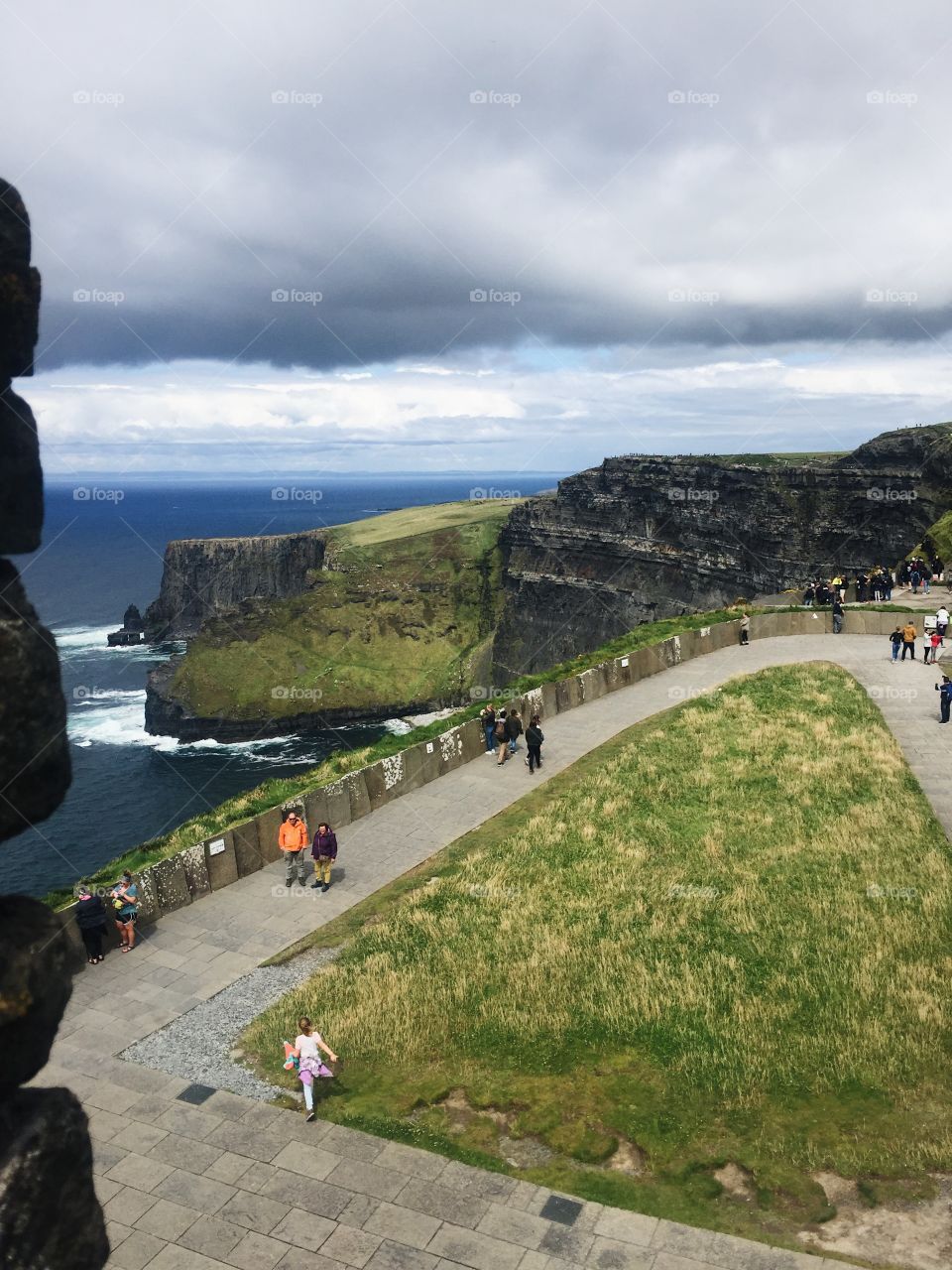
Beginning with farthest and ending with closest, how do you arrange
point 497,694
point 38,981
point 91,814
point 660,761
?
point 91,814
point 497,694
point 660,761
point 38,981

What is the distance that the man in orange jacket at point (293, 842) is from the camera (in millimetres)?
19203

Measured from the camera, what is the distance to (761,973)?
15.4m

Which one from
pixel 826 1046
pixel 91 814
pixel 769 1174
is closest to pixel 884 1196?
pixel 769 1174

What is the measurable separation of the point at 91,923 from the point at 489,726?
13.3 meters

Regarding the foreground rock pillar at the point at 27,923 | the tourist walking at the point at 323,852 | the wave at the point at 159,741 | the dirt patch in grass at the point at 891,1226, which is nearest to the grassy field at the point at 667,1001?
the dirt patch in grass at the point at 891,1226

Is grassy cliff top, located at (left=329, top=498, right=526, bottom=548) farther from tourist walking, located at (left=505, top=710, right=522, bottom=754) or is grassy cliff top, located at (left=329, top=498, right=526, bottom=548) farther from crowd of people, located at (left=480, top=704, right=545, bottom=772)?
tourist walking, located at (left=505, top=710, right=522, bottom=754)

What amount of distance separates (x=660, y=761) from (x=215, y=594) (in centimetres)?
13789

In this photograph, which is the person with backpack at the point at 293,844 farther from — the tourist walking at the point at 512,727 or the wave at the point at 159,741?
the wave at the point at 159,741

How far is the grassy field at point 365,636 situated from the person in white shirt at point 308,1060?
300 ft

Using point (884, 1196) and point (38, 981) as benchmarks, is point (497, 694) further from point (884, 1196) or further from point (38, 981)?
point (38, 981)

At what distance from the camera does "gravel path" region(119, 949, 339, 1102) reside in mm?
13133

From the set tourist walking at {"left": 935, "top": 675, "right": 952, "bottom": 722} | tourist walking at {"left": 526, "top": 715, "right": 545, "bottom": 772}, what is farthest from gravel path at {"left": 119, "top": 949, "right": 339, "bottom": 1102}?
tourist walking at {"left": 935, "top": 675, "right": 952, "bottom": 722}

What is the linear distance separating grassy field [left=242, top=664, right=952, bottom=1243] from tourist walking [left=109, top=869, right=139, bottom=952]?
11.2 ft

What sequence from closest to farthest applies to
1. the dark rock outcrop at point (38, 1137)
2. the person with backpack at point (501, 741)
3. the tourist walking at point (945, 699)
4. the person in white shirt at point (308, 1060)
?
1. the dark rock outcrop at point (38, 1137)
2. the person in white shirt at point (308, 1060)
3. the person with backpack at point (501, 741)
4. the tourist walking at point (945, 699)
